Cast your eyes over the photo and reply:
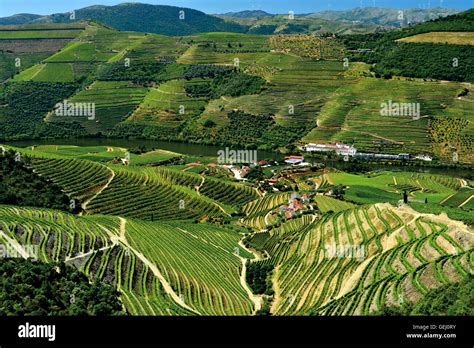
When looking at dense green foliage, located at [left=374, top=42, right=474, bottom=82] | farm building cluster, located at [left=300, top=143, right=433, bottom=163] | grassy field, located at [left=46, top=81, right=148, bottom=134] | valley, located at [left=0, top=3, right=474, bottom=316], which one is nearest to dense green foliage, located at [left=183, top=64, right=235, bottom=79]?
valley, located at [left=0, top=3, right=474, bottom=316]

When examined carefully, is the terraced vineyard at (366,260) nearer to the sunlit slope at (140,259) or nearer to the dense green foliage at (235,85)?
the sunlit slope at (140,259)

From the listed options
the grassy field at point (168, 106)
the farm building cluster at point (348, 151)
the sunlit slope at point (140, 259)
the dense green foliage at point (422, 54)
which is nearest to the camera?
the sunlit slope at point (140, 259)

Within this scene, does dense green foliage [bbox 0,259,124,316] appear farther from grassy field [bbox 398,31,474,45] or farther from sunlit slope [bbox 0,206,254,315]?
grassy field [bbox 398,31,474,45]

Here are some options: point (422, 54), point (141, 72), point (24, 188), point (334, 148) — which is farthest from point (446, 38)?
point (24, 188)

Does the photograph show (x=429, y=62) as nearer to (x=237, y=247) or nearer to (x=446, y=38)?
(x=446, y=38)

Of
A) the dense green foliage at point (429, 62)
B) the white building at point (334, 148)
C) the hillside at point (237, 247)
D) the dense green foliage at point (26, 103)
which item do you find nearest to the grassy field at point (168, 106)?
A: the dense green foliage at point (26, 103)
